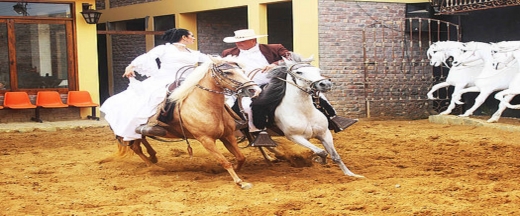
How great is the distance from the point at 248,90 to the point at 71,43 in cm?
976

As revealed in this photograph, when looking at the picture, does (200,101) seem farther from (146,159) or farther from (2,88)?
(2,88)

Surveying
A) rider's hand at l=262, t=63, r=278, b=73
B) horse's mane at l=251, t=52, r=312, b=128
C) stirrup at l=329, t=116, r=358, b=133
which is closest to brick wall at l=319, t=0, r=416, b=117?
stirrup at l=329, t=116, r=358, b=133

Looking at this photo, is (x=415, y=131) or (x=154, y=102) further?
(x=415, y=131)

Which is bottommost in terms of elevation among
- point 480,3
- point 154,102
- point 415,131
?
point 415,131

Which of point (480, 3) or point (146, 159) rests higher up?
point (480, 3)

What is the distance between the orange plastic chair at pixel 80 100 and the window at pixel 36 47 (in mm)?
323

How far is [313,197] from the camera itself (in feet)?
22.5

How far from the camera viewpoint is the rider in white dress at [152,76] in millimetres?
8641

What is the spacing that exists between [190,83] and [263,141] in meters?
1.02

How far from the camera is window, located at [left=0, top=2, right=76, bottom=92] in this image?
630 inches

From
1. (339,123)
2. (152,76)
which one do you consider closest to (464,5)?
(339,123)

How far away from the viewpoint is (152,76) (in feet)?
29.2

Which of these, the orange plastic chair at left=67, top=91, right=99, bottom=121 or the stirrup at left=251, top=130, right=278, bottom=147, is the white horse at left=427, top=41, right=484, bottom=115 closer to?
the orange plastic chair at left=67, top=91, right=99, bottom=121

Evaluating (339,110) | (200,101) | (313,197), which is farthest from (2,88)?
(313,197)
